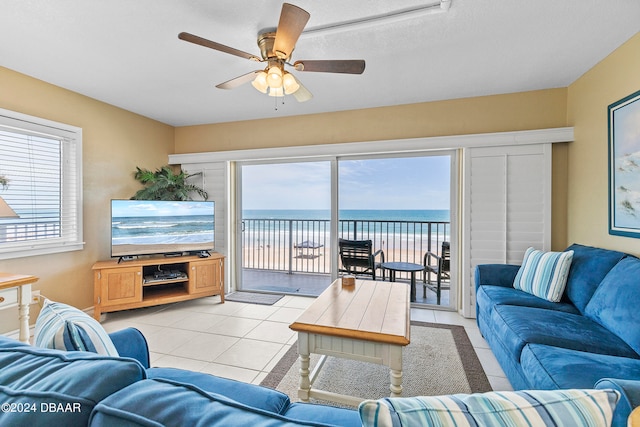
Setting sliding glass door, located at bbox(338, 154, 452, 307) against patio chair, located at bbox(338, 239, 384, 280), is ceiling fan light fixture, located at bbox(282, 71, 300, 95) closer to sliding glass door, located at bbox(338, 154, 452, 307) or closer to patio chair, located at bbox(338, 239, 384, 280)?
sliding glass door, located at bbox(338, 154, 452, 307)

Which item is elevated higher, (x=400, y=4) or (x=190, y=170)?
(x=400, y=4)

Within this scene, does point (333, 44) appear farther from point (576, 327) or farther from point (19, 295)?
point (19, 295)

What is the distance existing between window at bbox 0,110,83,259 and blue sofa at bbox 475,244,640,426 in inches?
157

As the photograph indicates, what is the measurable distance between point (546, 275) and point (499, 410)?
2.38 meters

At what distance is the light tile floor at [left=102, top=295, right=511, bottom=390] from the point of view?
2211 millimetres

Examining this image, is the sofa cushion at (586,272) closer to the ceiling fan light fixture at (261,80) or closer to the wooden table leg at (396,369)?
the wooden table leg at (396,369)

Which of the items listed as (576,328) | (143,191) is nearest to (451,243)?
(576,328)

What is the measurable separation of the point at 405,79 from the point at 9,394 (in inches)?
125

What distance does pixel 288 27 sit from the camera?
1.56 m

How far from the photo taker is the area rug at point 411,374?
6.28ft

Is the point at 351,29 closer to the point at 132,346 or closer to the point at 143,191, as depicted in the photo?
the point at 132,346

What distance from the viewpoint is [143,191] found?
12.0 feet

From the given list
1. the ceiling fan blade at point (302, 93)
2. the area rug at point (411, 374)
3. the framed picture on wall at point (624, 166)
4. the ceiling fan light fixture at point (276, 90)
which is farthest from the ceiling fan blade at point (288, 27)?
the framed picture on wall at point (624, 166)

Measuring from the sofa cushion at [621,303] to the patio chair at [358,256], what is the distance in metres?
2.04
